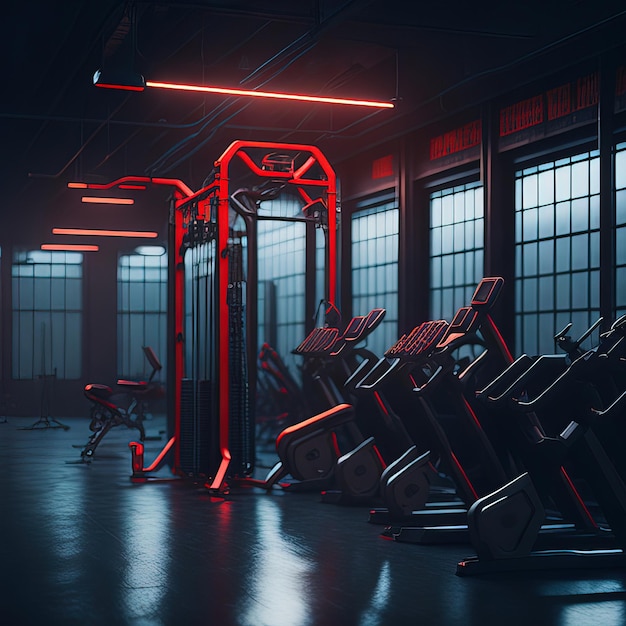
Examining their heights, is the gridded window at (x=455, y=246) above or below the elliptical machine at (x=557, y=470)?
above

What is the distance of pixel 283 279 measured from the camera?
46.7 feet

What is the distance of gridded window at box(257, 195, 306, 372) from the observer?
44.8 ft

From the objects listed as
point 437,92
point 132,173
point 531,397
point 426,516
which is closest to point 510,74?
point 437,92

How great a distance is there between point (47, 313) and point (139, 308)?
168cm

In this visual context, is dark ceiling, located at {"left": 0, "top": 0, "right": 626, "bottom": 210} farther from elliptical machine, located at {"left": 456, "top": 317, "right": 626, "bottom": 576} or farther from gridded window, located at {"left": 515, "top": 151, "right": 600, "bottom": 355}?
elliptical machine, located at {"left": 456, "top": 317, "right": 626, "bottom": 576}

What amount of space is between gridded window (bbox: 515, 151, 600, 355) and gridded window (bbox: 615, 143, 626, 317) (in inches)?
12.6

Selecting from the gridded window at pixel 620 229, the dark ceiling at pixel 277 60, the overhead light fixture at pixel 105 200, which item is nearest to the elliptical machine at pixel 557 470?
the gridded window at pixel 620 229

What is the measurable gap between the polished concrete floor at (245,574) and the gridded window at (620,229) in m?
2.36

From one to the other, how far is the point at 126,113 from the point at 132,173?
278 cm

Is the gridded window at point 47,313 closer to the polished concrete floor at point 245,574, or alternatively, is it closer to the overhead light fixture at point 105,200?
the overhead light fixture at point 105,200

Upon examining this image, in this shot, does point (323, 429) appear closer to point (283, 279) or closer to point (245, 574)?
point (245, 574)

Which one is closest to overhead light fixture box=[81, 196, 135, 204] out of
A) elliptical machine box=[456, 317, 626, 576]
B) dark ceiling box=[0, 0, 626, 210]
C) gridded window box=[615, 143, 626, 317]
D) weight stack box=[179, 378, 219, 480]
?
dark ceiling box=[0, 0, 626, 210]

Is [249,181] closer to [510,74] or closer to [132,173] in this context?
[132,173]

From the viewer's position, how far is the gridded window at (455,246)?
924 cm
